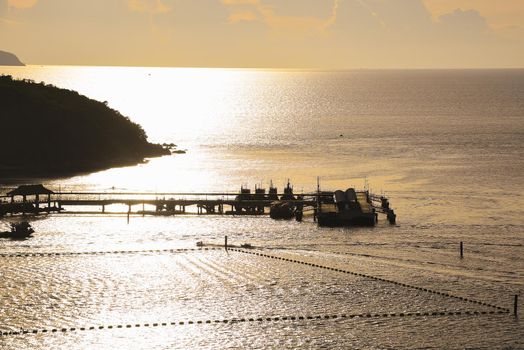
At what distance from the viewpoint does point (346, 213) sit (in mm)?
99812

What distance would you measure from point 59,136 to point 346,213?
76.8 meters

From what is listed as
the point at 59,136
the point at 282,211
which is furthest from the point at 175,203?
the point at 59,136

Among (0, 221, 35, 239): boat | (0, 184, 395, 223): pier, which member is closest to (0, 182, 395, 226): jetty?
(0, 184, 395, 223): pier

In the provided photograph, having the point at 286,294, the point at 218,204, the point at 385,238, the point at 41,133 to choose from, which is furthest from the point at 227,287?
the point at 41,133

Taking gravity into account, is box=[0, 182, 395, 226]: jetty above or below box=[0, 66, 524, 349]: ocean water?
above

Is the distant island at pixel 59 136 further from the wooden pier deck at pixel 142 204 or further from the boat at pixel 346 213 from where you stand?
the boat at pixel 346 213

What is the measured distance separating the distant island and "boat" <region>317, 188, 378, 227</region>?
55.0m

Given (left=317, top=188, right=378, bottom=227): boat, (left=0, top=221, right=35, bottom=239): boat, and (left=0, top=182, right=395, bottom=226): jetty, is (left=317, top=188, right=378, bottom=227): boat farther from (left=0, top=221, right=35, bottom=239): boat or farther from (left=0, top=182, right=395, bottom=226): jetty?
(left=0, top=221, right=35, bottom=239): boat

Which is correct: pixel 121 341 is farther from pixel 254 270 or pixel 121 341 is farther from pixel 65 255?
pixel 65 255

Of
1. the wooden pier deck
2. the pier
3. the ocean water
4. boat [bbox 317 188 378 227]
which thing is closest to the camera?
the ocean water

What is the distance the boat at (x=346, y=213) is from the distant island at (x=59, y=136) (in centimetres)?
5496

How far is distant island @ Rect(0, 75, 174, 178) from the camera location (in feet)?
489

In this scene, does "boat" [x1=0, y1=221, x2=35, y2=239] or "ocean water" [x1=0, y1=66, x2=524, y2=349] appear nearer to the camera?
"ocean water" [x1=0, y1=66, x2=524, y2=349]

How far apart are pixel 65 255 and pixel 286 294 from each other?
23727 millimetres
